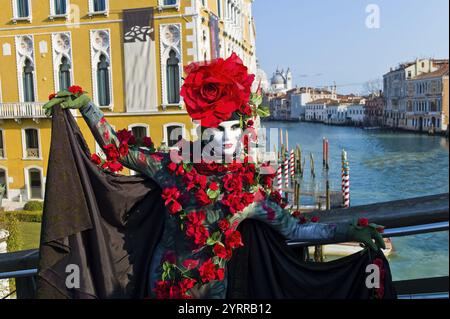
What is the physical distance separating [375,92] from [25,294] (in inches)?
1842

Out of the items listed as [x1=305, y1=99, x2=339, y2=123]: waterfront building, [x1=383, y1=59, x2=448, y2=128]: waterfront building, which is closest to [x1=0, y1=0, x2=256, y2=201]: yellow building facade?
[x1=383, y1=59, x2=448, y2=128]: waterfront building

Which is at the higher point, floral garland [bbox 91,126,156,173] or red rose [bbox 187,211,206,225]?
floral garland [bbox 91,126,156,173]

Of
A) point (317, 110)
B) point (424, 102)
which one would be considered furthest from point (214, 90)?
point (317, 110)

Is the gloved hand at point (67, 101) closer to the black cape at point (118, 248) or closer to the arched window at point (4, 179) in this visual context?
the black cape at point (118, 248)

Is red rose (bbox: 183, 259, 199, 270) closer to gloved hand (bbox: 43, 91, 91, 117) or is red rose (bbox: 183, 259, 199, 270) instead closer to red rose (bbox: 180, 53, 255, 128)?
red rose (bbox: 180, 53, 255, 128)

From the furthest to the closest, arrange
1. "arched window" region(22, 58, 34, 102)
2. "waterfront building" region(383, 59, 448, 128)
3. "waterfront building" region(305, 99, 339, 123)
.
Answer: "waterfront building" region(305, 99, 339, 123), "waterfront building" region(383, 59, 448, 128), "arched window" region(22, 58, 34, 102)

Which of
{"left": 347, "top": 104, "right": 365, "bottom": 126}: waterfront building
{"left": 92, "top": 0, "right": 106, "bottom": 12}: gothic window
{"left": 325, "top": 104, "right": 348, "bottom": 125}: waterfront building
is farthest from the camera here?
{"left": 325, "top": 104, "right": 348, "bottom": 125}: waterfront building

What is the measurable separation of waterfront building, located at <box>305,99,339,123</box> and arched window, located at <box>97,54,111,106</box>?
43.6 m

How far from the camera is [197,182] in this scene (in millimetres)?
1308

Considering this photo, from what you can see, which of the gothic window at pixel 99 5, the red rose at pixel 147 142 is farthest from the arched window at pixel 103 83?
the red rose at pixel 147 142

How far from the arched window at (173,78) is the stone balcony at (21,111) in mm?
3033

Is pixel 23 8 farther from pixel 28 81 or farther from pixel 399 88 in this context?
pixel 399 88

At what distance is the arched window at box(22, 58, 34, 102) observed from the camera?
448 inches

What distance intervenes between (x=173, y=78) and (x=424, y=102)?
1012 inches
